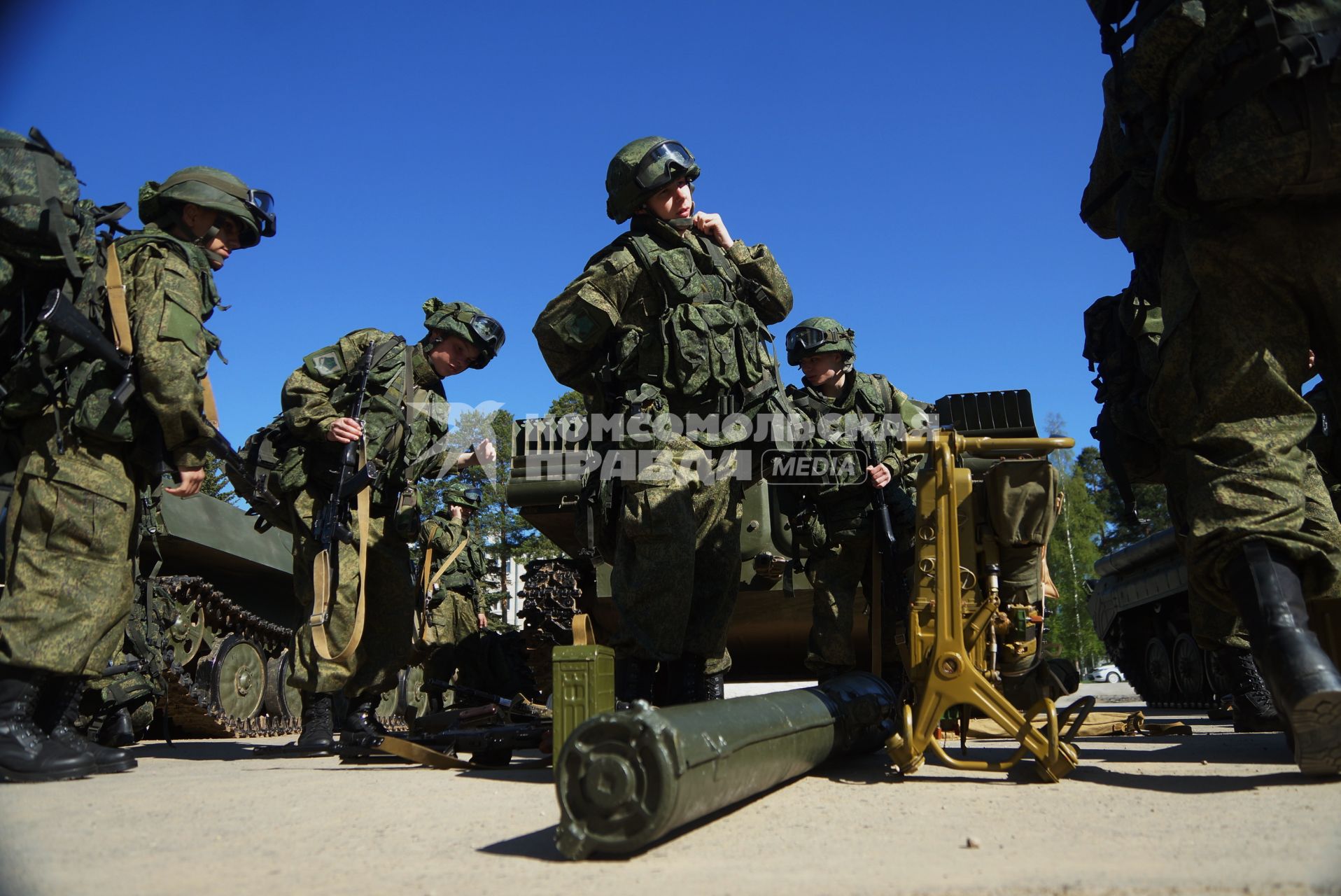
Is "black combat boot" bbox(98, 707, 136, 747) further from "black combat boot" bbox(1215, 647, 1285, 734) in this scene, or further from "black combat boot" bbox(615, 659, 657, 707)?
"black combat boot" bbox(1215, 647, 1285, 734)

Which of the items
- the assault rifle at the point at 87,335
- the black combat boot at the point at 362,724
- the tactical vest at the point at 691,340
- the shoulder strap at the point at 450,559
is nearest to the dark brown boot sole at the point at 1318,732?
the tactical vest at the point at 691,340

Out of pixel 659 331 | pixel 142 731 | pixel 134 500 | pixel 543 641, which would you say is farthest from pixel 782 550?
pixel 142 731

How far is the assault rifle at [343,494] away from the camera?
546cm

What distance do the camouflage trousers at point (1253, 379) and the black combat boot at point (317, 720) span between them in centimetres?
429

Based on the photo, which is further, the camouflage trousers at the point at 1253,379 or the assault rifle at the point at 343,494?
the assault rifle at the point at 343,494

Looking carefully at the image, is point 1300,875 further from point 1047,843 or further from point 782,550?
point 782,550

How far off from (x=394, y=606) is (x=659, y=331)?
7.38ft

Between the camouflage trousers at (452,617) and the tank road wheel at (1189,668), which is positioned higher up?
the camouflage trousers at (452,617)

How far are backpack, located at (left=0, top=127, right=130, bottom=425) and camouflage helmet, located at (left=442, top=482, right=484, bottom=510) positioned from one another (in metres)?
7.48

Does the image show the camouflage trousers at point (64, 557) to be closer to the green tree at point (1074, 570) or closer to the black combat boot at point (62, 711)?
the black combat boot at point (62, 711)

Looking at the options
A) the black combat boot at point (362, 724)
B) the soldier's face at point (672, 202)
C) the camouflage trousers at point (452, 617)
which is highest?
the soldier's face at point (672, 202)

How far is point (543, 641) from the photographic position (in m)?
9.73

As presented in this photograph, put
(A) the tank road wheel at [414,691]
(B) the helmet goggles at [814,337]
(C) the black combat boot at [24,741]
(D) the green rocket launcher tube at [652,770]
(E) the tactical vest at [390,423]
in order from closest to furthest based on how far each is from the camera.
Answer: (D) the green rocket launcher tube at [652,770] → (C) the black combat boot at [24,741] → (E) the tactical vest at [390,423] → (B) the helmet goggles at [814,337] → (A) the tank road wheel at [414,691]

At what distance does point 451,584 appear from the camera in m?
11.5
